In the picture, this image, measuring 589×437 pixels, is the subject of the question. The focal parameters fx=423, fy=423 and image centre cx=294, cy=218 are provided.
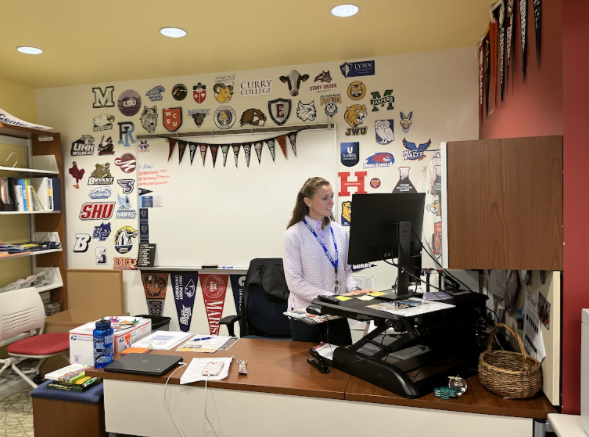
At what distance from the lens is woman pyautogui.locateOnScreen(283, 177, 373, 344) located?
2.33m

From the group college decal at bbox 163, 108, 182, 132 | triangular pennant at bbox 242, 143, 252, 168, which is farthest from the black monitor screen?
college decal at bbox 163, 108, 182, 132

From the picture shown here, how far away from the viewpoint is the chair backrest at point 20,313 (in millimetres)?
3316

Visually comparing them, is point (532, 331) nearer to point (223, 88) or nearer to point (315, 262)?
point (315, 262)

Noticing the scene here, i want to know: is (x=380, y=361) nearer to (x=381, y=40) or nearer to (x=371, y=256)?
(x=371, y=256)

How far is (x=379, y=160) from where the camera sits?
11.6 feet

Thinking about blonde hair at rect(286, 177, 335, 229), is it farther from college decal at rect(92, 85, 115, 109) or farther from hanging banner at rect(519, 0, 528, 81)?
college decal at rect(92, 85, 115, 109)

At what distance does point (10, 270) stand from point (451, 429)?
4.03 meters

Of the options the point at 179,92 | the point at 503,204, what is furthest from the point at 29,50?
the point at 503,204

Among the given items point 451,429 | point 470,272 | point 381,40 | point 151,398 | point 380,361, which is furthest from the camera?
point 381,40

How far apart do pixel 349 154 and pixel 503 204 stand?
6.78 ft

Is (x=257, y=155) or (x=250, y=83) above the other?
(x=250, y=83)

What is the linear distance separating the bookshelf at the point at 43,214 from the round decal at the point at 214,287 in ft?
4.80

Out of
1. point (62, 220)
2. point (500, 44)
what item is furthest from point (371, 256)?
point (62, 220)

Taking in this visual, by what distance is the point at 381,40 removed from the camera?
3.12 m
